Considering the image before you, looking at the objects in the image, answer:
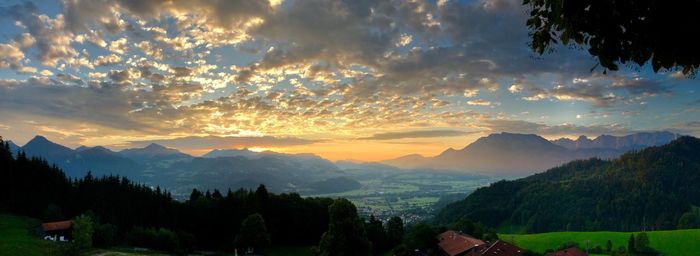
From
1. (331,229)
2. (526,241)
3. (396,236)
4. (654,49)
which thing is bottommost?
(526,241)

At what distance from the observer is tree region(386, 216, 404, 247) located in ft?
349

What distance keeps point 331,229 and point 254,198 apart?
42.5 meters

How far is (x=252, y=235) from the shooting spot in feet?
299

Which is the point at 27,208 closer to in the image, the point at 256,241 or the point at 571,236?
the point at 256,241

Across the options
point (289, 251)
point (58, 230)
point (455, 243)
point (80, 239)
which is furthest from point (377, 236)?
point (58, 230)

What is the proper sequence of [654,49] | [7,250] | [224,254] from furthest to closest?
[224,254]
[7,250]
[654,49]

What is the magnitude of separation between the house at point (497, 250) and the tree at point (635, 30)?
273 ft

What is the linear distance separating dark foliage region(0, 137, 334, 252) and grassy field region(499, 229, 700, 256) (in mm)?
78536

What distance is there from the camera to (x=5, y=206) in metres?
101

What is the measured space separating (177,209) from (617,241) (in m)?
147

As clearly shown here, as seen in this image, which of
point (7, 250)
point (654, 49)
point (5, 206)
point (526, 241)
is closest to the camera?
point (654, 49)

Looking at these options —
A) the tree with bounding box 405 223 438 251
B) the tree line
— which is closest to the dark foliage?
the tree line

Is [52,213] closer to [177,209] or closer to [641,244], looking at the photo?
[177,209]

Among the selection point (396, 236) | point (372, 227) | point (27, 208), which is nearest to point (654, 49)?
point (372, 227)
